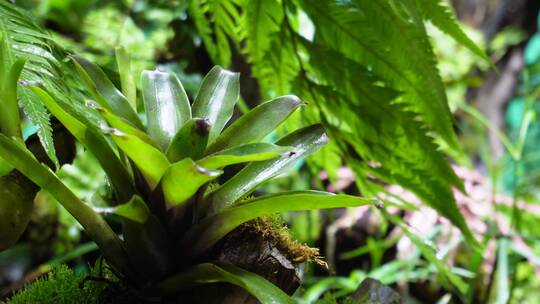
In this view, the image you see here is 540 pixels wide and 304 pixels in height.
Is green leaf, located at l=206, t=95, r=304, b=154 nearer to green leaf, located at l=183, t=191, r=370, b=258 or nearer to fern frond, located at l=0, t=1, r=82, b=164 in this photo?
green leaf, located at l=183, t=191, r=370, b=258

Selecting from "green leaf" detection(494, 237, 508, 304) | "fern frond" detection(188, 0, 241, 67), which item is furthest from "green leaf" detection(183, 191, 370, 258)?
"green leaf" detection(494, 237, 508, 304)

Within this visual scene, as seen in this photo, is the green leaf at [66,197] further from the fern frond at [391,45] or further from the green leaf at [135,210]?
the fern frond at [391,45]

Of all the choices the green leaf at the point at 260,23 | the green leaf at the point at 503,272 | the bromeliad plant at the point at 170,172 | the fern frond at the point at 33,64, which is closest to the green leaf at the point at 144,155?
the bromeliad plant at the point at 170,172

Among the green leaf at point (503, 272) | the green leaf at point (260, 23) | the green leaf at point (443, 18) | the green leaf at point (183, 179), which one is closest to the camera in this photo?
the green leaf at point (183, 179)

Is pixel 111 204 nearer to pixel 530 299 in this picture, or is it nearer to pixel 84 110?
pixel 84 110

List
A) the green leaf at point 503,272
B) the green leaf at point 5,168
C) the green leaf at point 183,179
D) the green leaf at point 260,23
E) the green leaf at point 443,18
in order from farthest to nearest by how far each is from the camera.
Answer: the green leaf at point 503,272
the green leaf at point 260,23
the green leaf at point 443,18
the green leaf at point 5,168
the green leaf at point 183,179

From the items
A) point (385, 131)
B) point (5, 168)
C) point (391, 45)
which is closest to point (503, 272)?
point (385, 131)

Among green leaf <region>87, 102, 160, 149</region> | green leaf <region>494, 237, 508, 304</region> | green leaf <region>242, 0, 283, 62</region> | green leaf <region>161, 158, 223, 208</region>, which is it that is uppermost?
green leaf <region>242, 0, 283, 62</region>
